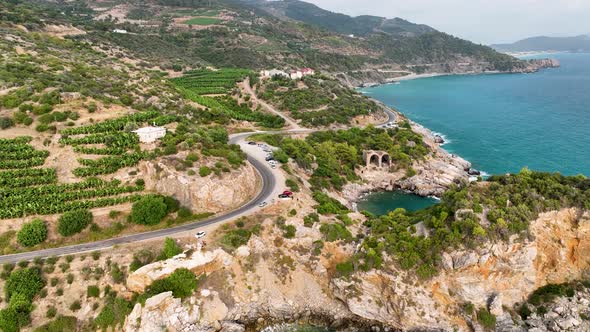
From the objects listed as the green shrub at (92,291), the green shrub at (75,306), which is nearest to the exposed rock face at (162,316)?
the green shrub at (92,291)

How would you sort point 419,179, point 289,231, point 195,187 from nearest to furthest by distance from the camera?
point 289,231 < point 195,187 < point 419,179

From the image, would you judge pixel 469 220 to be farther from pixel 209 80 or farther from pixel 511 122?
pixel 209 80

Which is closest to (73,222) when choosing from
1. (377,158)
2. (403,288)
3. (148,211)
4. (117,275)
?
(148,211)

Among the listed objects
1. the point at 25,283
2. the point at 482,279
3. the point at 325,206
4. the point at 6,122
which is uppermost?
the point at 6,122

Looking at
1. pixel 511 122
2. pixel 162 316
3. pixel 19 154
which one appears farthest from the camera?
pixel 511 122

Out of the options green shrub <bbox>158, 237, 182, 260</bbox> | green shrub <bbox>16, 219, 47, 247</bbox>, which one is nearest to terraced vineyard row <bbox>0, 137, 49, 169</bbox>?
green shrub <bbox>16, 219, 47, 247</bbox>

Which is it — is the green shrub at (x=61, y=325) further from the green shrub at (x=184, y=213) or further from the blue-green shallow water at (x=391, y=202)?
the blue-green shallow water at (x=391, y=202)

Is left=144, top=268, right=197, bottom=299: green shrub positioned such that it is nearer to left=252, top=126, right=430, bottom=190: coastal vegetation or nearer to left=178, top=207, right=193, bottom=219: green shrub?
left=178, top=207, right=193, bottom=219: green shrub
